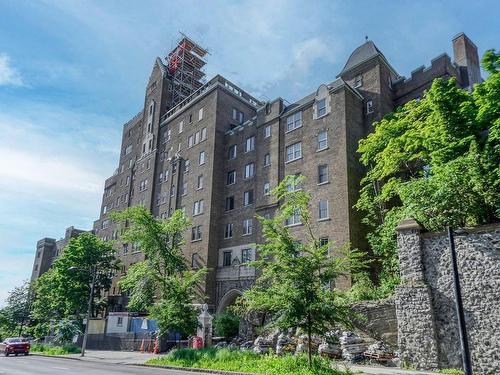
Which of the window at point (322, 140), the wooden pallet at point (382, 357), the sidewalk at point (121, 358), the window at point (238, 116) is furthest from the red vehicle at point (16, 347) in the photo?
the wooden pallet at point (382, 357)

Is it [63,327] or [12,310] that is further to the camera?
[12,310]

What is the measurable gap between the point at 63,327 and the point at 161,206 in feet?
51.9

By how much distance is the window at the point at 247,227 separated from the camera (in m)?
37.5

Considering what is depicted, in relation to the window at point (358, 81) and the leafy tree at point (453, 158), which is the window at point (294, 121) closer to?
the window at point (358, 81)

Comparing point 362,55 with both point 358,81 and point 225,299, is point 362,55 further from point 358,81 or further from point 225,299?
point 225,299

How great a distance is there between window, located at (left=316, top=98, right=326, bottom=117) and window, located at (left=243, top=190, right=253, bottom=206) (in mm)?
9961

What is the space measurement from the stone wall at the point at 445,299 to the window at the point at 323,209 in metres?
12.2

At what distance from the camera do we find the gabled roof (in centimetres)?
3512

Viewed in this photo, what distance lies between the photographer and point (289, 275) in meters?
15.5

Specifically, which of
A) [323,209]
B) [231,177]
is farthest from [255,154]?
[323,209]

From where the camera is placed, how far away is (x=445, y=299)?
56.3 feet

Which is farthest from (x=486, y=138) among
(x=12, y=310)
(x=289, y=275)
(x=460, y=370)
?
(x=12, y=310)

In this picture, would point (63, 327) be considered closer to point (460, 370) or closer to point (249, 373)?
point (249, 373)

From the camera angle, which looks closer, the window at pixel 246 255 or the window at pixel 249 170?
the window at pixel 246 255
